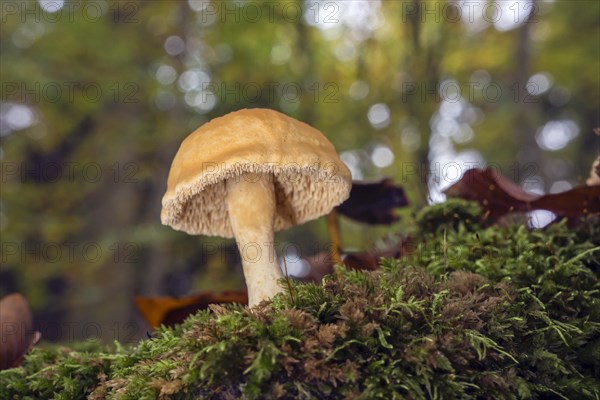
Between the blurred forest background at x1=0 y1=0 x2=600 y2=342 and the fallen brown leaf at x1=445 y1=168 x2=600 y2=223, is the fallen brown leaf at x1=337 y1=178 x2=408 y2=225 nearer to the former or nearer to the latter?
the fallen brown leaf at x1=445 y1=168 x2=600 y2=223

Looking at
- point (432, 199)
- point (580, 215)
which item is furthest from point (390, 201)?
point (580, 215)

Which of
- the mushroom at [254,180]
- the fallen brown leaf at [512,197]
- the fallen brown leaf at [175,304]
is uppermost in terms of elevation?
the mushroom at [254,180]

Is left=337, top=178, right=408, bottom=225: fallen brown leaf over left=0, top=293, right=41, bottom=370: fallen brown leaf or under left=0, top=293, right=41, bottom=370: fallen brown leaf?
over

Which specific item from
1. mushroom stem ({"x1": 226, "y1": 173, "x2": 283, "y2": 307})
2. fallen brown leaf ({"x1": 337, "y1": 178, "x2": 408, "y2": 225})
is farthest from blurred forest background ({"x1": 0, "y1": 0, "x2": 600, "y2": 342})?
mushroom stem ({"x1": 226, "y1": 173, "x2": 283, "y2": 307})

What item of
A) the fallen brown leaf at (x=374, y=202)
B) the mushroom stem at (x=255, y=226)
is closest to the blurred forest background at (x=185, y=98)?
the fallen brown leaf at (x=374, y=202)

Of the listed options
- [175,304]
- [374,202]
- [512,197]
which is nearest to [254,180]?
[175,304]

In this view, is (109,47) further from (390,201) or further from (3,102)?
(390,201)

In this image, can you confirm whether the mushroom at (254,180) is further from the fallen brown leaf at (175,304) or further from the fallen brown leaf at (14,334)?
the fallen brown leaf at (14,334)
